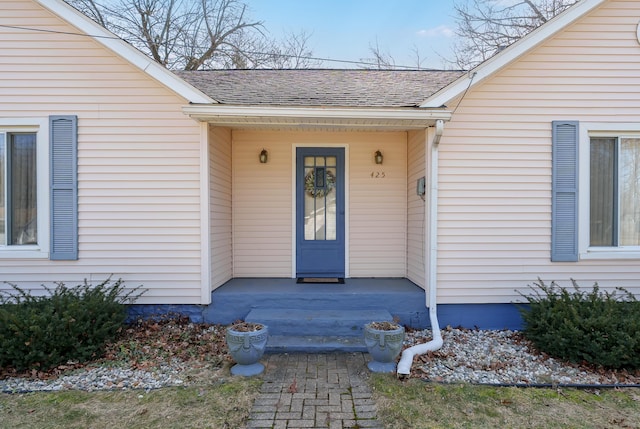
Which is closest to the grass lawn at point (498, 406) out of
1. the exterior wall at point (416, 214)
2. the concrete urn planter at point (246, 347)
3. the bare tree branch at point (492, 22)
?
the concrete urn planter at point (246, 347)

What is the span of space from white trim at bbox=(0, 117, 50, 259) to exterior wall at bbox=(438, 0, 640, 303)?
504 cm

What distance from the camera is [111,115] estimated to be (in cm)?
498

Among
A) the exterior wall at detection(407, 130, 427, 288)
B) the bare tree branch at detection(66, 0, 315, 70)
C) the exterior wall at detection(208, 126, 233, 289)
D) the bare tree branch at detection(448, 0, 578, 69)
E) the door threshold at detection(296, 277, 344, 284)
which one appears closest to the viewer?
the exterior wall at detection(208, 126, 233, 289)

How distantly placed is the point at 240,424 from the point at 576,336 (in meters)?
3.44

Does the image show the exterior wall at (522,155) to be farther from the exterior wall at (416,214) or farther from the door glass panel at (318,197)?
the door glass panel at (318,197)

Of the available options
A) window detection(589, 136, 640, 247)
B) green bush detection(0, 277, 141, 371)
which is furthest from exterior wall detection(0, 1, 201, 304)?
window detection(589, 136, 640, 247)

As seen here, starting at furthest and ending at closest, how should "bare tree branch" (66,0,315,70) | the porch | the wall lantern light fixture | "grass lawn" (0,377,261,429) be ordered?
1. "bare tree branch" (66,0,315,70)
2. the wall lantern light fixture
3. the porch
4. "grass lawn" (0,377,261,429)

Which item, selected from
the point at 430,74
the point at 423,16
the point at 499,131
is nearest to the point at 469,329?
the point at 499,131

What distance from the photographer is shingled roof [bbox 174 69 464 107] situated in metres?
4.99

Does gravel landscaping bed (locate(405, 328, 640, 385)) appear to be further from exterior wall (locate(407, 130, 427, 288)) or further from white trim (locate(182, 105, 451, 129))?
white trim (locate(182, 105, 451, 129))

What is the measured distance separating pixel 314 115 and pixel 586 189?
144 inches

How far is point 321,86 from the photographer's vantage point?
605 centimetres

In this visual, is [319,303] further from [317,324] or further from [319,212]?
[319,212]

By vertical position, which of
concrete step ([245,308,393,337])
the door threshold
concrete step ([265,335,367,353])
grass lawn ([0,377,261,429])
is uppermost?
the door threshold
